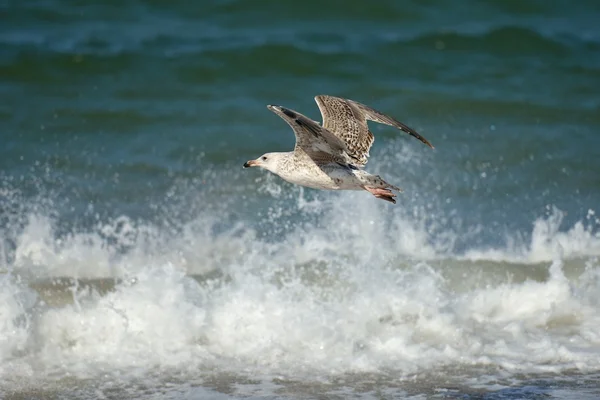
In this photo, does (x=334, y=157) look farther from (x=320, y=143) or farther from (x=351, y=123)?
(x=351, y=123)

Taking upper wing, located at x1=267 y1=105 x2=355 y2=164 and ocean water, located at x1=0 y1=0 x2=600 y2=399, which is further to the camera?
ocean water, located at x1=0 y1=0 x2=600 y2=399

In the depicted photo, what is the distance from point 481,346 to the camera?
19.1 ft

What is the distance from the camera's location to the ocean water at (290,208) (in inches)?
223

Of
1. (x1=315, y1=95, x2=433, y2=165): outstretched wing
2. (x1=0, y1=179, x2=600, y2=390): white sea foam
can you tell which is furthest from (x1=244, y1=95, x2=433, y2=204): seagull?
(x1=0, y1=179, x2=600, y2=390): white sea foam

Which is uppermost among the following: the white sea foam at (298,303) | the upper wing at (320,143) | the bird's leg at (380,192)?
the upper wing at (320,143)

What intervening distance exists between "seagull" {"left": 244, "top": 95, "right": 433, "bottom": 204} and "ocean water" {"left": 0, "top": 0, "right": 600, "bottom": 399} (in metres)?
1.05

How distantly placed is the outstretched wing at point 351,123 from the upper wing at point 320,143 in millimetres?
133

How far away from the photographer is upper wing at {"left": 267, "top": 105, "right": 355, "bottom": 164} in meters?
5.12

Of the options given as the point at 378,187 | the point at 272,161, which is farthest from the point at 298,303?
the point at 378,187

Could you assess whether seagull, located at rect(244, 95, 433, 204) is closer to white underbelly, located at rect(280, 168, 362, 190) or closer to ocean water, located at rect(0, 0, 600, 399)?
white underbelly, located at rect(280, 168, 362, 190)

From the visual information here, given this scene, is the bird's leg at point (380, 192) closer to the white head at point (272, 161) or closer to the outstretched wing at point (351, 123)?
the outstretched wing at point (351, 123)

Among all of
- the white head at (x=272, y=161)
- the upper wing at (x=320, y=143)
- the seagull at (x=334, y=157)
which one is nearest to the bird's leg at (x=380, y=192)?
the seagull at (x=334, y=157)

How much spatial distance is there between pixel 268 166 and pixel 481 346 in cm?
172

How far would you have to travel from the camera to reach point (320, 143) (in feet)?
17.7
